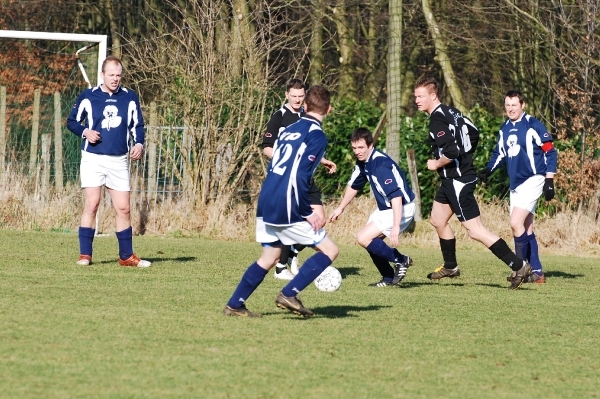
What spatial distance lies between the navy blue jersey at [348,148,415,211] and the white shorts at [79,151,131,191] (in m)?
2.47

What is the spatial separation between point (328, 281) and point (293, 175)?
6.40ft

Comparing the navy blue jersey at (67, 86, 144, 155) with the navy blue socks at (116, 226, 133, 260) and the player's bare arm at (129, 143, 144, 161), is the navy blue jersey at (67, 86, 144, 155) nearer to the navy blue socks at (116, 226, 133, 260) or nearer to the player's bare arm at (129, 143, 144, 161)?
the player's bare arm at (129, 143, 144, 161)

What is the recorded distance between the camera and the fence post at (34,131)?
15.1 meters

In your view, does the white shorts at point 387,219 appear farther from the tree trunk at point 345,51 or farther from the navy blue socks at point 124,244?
the tree trunk at point 345,51

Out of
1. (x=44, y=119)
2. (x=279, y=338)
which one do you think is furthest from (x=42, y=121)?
(x=279, y=338)

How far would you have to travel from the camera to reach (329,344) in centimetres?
638

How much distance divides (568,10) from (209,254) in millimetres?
11130

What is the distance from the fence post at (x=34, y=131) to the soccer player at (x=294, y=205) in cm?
872

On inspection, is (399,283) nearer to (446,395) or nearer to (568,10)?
(446,395)

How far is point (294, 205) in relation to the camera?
273 inches

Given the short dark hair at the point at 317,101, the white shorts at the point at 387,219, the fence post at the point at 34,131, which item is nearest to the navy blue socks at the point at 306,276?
the short dark hair at the point at 317,101

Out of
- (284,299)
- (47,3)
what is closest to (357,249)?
(284,299)

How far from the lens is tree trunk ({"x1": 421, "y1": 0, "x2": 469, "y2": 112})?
2220 centimetres

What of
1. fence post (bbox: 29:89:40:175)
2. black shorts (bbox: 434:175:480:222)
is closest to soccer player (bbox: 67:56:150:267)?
black shorts (bbox: 434:175:480:222)
